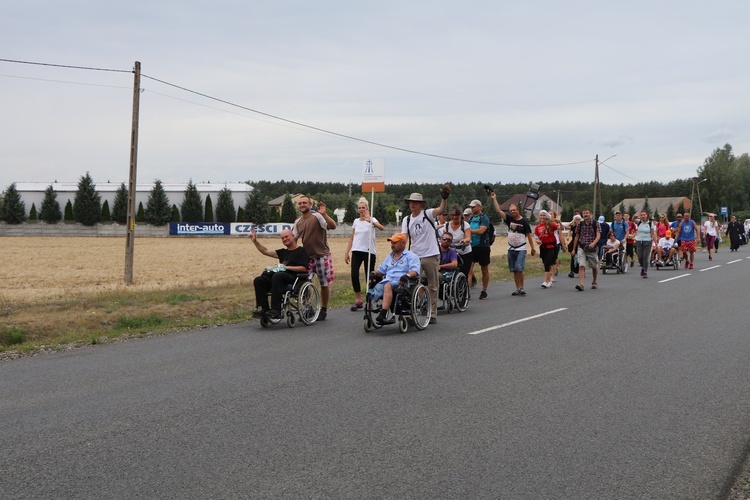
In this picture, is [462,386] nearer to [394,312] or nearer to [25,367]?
[394,312]

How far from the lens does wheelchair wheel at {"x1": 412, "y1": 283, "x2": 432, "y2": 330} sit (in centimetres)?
1058

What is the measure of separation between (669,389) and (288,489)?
404 cm

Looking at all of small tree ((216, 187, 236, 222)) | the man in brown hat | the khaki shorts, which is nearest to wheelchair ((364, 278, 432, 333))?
the man in brown hat

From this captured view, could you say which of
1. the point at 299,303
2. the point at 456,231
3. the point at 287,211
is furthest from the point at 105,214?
the point at 299,303

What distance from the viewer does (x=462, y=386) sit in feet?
22.4

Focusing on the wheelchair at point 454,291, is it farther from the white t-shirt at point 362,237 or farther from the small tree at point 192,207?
the small tree at point 192,207

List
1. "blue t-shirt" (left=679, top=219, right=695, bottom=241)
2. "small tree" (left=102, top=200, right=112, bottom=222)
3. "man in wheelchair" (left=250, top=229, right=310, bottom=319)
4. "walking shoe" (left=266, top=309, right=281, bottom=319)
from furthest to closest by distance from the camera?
"small tree" (left=102, top=200, right=112, bottom=222) < "blue t-shirt" (left=679, top=219, right=695, bottom=241) < "man in wheelchair" (left=250, top=229, right=310, bottom=319) < "walking shoe" (left=266, top=309, right=281, bottom=319)

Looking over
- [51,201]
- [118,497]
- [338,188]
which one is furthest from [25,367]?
[338,188]

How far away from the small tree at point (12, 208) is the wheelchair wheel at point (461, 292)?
7962 centimetres

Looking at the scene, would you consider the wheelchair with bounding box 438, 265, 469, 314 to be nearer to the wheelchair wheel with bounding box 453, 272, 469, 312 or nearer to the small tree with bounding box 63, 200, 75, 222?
the wheelchair wheel with bounding box 453, 272, 469, 312

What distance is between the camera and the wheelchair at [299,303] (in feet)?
36.5

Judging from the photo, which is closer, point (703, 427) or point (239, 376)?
point (703, 427)

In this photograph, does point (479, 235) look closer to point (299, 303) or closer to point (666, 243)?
point (299, 303)

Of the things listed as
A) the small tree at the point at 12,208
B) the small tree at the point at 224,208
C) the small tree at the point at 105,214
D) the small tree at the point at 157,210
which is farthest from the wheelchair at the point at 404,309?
the small tree at the point at 12,208
